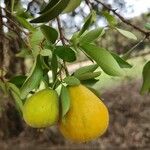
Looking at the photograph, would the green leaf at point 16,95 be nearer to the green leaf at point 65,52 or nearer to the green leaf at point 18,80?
the green leaf at point 18,80

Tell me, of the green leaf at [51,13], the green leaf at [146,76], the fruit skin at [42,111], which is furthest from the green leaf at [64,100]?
the green leaf at [146,76]

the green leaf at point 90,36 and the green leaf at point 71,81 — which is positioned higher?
the green leaf at point 90,36

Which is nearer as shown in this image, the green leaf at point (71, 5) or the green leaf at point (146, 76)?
the green leaf at point (71, 5)

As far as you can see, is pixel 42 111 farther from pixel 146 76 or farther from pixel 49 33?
pixel 146 76

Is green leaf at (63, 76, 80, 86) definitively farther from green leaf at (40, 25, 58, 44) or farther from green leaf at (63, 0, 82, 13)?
green leaf at (63, 0, 82, 13)

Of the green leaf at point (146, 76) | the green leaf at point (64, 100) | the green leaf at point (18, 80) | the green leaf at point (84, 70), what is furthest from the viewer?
the green leaf at point (146, 76)

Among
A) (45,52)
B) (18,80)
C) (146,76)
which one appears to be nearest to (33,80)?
(45,52)

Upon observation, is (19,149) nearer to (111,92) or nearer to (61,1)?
(111,92)
